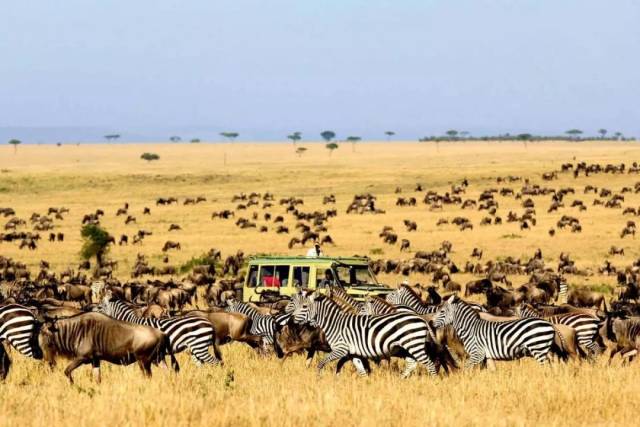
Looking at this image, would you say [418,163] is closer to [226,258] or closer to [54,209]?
[54,209]

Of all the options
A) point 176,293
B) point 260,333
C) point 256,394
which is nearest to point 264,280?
point 260,333

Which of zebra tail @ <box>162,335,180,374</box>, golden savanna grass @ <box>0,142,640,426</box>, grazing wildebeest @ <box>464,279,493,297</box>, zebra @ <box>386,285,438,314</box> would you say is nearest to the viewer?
golden savanna grass @ <box>0,142,640,426</box>

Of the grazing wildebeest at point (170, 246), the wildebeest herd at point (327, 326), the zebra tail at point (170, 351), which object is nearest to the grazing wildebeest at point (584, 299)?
the wildebeest herd at point (327, 326)

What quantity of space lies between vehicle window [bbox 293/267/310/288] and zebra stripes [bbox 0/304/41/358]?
685 centimetres

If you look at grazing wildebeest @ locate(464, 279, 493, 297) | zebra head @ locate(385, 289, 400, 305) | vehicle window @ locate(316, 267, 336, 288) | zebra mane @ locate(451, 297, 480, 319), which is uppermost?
zebra mane @ locate(451, 297, 480, 319)

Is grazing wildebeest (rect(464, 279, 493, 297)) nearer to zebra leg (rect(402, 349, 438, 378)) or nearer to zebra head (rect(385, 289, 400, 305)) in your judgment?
zebra head (rect(385, 289, 400, 305))

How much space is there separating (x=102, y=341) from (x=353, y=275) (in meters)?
8.52

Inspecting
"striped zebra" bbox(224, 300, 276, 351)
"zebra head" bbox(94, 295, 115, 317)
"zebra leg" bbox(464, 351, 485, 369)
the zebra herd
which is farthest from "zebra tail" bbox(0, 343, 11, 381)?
"zebra leg" bbox(464, 351, 485, 369)

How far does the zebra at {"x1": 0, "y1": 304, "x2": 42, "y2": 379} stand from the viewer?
1542 centimetres

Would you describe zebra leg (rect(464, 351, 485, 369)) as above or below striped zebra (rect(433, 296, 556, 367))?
below

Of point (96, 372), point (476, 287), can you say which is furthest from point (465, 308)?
point (476, 287)

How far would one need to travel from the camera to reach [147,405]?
38.2ft

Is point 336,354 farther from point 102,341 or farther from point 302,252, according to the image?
point 302,252

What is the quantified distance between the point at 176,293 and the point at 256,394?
1619 centimetres
